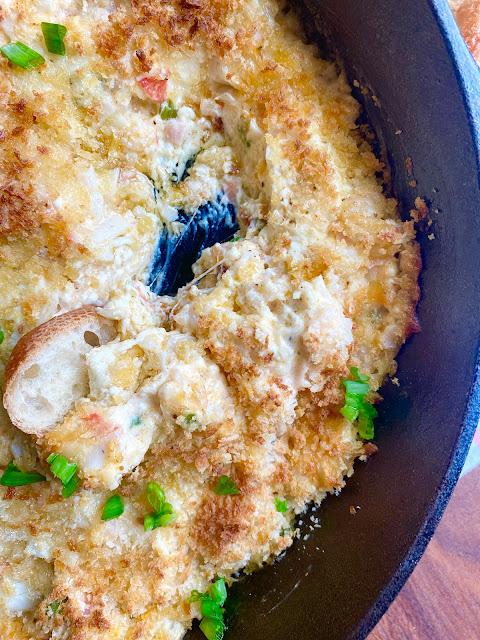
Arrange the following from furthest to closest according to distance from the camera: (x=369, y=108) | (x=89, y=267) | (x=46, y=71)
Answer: (x=369, y=108), (x=89, y=267), (x=46, y=71)

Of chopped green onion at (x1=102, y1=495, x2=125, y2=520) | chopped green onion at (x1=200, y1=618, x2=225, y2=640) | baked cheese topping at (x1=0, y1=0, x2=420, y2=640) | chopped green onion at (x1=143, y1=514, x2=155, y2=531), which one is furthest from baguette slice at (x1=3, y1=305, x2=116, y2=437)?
chopped green onion at (x1=200, y1=618, x2=225, y2=640)

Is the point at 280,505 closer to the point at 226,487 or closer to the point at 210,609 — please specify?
the point at 226,487

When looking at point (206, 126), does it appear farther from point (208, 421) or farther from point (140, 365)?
point (208, 421)

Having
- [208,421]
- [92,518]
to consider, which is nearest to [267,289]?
[208,421]

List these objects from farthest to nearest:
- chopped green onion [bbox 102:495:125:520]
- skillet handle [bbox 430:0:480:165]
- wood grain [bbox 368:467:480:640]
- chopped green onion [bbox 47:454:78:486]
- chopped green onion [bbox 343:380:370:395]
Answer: wood grain [bbox 368:467:480:640], chopped green onion [bbox 343:380:370:395], chopped green onion [bbox 102:495:125:520], chopped green onion [bbox 47:454:78:486], skillet handle [bbox 430:0:480:165]

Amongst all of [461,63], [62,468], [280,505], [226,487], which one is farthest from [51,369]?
[461,63]

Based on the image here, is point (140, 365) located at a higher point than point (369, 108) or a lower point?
lower

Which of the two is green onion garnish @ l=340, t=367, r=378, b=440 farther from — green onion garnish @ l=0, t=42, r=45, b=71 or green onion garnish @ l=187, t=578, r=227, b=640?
green onion garnish @ l=0, t=42, r=45, b=71
